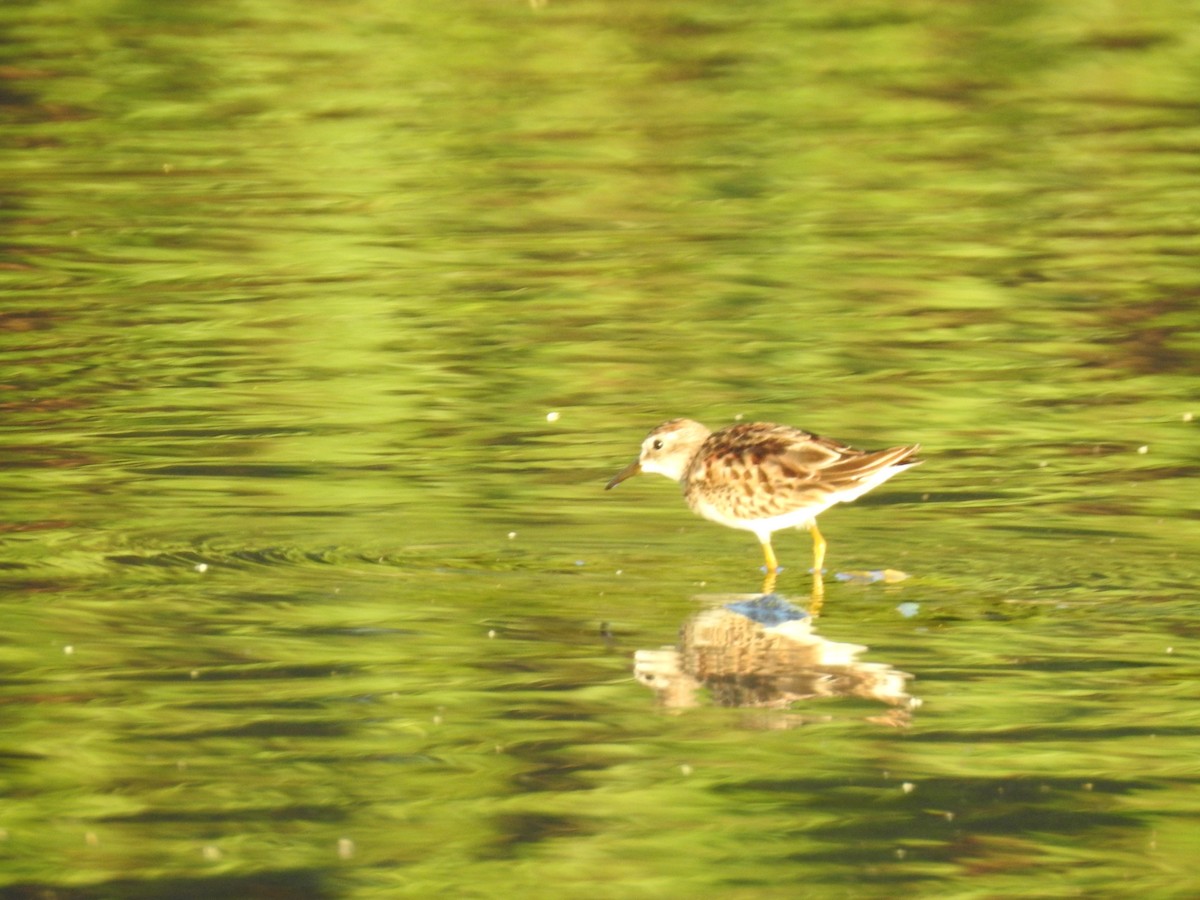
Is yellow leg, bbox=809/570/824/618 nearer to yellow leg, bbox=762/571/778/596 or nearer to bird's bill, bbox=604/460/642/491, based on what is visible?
yellow leg, bbox=762/571/778/596

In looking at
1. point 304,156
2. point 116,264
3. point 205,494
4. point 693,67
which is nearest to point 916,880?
point 205,494

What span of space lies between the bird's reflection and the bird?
97 cm

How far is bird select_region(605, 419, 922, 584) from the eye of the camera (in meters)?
10.6

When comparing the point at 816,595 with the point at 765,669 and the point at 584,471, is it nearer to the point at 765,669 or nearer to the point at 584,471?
the point at 765,669

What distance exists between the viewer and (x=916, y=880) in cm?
696

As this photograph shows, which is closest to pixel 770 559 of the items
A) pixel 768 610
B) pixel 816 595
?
pixel 816 595

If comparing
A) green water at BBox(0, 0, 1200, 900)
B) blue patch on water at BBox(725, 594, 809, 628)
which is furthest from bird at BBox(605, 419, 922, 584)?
blue patch on water at BBox(725, 594, 809, 628)

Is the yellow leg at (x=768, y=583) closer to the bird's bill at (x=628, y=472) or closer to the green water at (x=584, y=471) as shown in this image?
the green water at (x=584, y=471)

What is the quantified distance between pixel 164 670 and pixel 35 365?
6.44m

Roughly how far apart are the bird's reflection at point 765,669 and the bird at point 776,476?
38.4 inches

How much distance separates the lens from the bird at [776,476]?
10617mm

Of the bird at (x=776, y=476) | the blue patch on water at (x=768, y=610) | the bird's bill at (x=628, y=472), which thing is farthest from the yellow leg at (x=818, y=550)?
the bird's bill at (x=628, y=472)

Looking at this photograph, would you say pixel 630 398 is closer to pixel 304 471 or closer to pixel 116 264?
pixel 304 471

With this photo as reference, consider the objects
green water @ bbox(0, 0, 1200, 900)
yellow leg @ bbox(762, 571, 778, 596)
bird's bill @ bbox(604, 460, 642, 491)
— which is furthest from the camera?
bird's bill @ bbox(604, 460, 642, 491)
